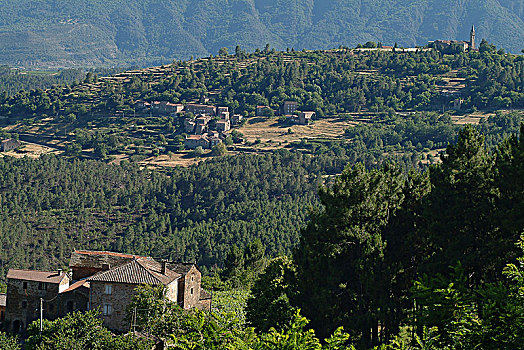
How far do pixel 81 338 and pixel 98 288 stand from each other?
16.3 ft

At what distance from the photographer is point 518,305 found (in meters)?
17.3

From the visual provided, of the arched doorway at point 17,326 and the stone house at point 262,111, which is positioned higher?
the stone house at point 262,111

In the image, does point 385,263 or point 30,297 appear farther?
point 30,297

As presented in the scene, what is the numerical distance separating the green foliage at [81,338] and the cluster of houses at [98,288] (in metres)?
2.50

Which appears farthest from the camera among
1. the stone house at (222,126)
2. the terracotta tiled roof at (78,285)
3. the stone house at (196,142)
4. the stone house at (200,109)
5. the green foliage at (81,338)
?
the stone house at (200,109)

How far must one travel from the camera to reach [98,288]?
142ft

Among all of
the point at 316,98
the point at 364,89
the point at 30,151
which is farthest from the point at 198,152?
the point at 364,89

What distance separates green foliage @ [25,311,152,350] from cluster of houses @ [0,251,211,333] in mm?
2504

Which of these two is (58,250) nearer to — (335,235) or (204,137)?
(204,137)


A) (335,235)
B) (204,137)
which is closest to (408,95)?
(204,137)

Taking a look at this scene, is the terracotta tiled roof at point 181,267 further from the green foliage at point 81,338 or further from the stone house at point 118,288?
the green foliage at point 81,338

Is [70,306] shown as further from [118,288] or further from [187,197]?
[187,197]

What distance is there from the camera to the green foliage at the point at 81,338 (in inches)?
1480

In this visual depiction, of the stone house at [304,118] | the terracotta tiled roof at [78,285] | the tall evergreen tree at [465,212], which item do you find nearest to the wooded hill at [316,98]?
the stone house at [304,118]
